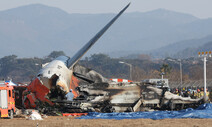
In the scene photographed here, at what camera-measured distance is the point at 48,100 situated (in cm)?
3441

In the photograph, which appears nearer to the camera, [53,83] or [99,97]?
[53,83]

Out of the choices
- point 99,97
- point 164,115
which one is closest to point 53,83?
point 99,97

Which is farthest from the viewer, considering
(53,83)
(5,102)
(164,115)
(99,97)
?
(99,97)

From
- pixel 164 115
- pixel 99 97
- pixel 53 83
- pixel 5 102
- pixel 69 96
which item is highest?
pixel 53 83

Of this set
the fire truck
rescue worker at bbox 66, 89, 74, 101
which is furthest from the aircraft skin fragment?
the fire truck

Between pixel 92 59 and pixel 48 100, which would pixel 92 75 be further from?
pixel 92 59

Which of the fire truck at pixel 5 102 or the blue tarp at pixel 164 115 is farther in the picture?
the fire truck at pixel 5 102

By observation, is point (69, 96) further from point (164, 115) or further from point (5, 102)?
Answer: point (164, 115)

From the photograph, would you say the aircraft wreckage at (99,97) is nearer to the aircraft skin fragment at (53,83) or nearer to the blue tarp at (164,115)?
the aircraft skin fragment at (53,83)

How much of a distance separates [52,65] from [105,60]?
15739cm

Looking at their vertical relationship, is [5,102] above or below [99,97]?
below

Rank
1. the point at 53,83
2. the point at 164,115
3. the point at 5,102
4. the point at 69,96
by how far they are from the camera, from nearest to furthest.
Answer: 1. the point at 164,115
2. the point at 5,102
3. the point at 53,83
4. the point at 69,96

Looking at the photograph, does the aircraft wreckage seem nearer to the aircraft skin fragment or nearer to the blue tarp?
the aircraft skin fragment

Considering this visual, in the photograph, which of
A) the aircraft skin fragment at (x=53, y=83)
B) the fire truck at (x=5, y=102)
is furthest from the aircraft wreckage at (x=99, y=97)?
the fire truck at (x=5, y=102)
